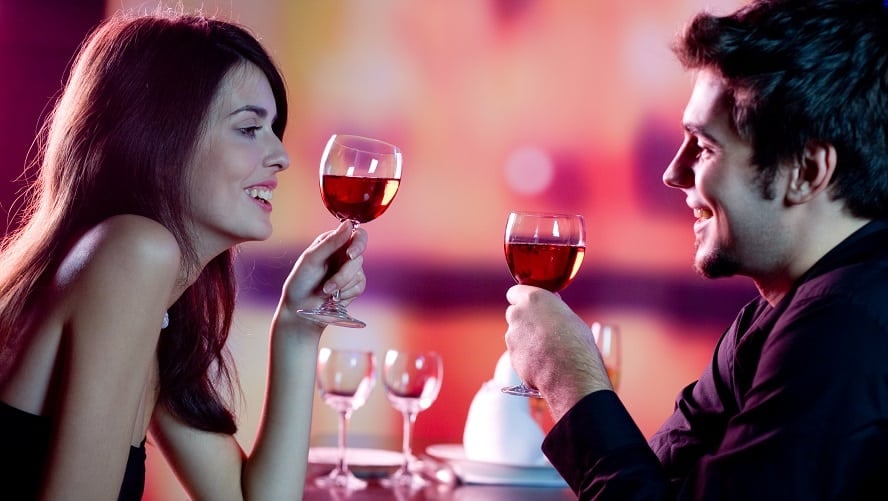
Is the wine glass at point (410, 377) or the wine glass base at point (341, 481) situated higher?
the wine glass at point (410, 377)

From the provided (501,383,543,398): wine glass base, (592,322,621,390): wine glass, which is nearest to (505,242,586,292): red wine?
(501,383,543,398): wine glass base

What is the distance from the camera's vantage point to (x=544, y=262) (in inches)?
66.9

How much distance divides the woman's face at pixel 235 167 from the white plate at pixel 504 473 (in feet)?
2.23

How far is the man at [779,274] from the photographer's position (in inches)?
48.3

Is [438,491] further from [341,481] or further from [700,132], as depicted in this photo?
[700,132]

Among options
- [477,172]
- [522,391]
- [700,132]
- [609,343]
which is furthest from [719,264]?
[477,172]

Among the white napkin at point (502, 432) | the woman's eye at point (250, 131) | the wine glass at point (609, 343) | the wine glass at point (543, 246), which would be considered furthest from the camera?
the wine glass at point (609, 343)

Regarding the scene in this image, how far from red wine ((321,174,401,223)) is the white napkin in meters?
0.57

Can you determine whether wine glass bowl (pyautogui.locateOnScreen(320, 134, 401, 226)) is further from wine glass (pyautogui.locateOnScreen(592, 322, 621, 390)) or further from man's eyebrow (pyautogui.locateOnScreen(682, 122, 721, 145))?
wine glass (pyautogui.locateOnScreen(592, 322, 621, 390))

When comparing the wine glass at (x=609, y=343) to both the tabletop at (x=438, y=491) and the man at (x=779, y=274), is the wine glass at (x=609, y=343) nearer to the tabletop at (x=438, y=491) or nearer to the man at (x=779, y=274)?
the tabletop at (x=438, y=491)

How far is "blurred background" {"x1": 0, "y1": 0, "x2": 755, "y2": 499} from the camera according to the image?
11.7ft

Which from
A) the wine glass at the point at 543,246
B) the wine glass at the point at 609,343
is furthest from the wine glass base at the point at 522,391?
the wine glass at the point at 609,343

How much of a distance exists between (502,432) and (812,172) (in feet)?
3.17

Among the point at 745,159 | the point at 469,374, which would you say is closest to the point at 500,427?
the point at 745,159
